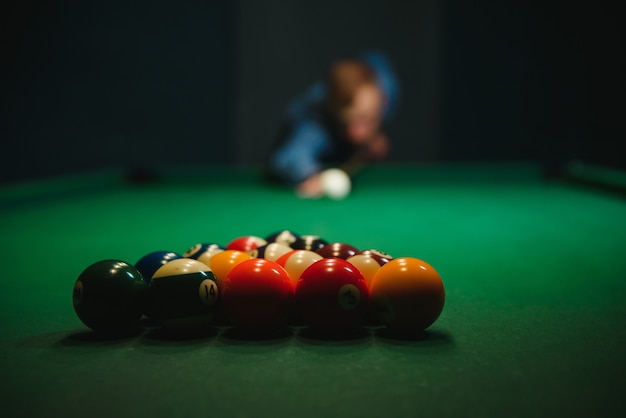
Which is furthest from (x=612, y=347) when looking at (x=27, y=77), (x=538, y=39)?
(x=538, y=39)

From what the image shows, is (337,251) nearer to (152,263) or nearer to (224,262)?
(224,262)

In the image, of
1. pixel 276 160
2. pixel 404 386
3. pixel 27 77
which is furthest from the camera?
pixel 27 77

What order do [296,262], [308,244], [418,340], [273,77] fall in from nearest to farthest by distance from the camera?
1. [418,340]
2. [296,262]
3. [308,244]
4. [273,77]

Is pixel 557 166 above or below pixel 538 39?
below

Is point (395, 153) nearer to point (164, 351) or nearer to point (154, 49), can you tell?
point (154, 49)

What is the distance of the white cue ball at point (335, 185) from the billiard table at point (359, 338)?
3.61ft

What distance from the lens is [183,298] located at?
5.89ft

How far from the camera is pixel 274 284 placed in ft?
6.00

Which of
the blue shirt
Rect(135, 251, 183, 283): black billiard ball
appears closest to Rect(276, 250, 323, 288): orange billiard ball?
Rect(135, 251, 183, 283): black billiard ball

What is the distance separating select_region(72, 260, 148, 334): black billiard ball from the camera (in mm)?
1797

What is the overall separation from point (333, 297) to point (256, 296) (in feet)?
0.64

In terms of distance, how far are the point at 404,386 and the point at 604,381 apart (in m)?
0.41

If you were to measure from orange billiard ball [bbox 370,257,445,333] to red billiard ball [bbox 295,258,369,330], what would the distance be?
0.05 meters

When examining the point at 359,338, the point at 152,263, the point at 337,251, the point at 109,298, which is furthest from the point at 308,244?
the point at 109,298
